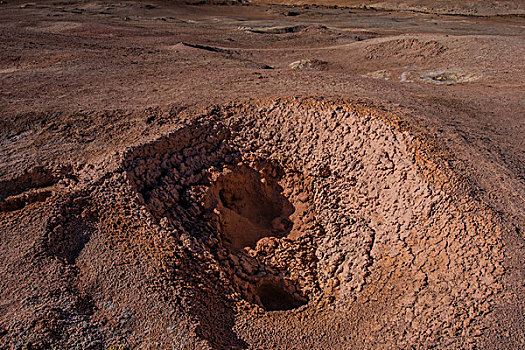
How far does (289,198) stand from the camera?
5160 mm

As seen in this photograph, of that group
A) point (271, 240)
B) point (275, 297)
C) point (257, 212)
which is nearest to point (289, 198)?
point (257, 212)

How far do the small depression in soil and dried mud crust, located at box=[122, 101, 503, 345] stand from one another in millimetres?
15

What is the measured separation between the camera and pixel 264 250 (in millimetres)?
4500

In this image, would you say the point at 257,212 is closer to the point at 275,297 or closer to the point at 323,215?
the point at 323,215

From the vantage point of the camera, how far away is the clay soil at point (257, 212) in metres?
3.04

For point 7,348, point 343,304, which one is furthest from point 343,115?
point 7,348

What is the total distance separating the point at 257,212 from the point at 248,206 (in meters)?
0.16

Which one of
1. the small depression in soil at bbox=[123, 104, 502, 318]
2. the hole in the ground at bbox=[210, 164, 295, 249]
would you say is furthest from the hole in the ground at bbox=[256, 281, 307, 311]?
the hole in the ground at bbox=[210, 164, 295, 249]

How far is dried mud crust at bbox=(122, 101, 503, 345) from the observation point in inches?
128

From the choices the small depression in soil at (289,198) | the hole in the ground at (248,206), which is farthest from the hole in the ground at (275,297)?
the hole in the ground at (248,206)

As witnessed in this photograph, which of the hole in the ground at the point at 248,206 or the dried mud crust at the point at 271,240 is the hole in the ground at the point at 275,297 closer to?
the dried mud crust at the point at 271,240

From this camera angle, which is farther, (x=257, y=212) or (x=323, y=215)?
(x=257, y=212)

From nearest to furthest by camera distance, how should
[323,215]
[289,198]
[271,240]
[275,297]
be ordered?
[275,297] < [271,240] < [323,215] < [289,198]

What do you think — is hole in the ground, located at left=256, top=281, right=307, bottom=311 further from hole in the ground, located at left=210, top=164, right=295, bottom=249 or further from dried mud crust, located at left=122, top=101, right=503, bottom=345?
hole in the ground, located at left=210, top=164, right=295, bottom=249
